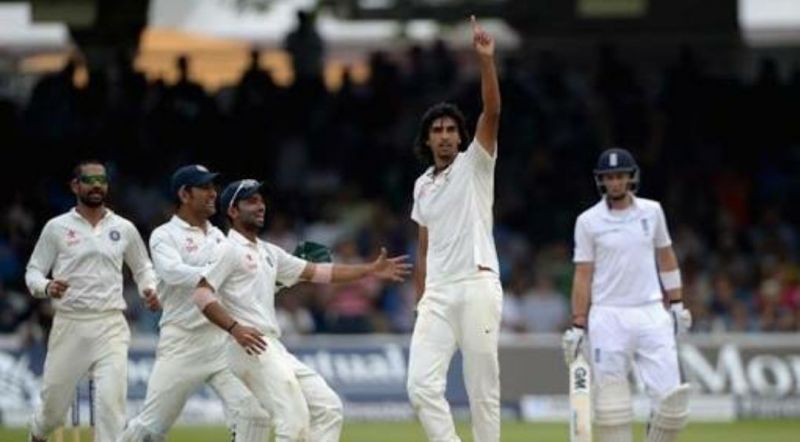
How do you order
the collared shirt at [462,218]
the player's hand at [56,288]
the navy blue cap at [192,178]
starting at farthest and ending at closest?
the player's hand at [56,288], the navy blue cap at [192,178], the collared shirt at [462,218]

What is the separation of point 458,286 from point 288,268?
3.32 feet

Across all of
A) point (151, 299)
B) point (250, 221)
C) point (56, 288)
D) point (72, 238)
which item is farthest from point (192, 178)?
point (72, 238)

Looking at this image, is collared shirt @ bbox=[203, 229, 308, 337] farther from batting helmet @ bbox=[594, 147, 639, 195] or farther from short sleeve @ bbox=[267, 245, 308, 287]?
batting helmet @ bbox=[594, 147, 639, 195]

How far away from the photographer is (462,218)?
13477 mm

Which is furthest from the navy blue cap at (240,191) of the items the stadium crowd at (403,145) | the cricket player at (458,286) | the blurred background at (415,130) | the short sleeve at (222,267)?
the stadium crowd at (403,145)

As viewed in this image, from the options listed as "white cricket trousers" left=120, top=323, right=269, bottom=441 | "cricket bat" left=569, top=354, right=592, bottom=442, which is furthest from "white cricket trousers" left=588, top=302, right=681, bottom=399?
"white cricket trousers" left=120, top=323, right=269, bottom=441

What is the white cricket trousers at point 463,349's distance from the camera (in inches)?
524

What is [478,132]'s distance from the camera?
13.3 m

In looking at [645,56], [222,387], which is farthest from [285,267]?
[645,56]

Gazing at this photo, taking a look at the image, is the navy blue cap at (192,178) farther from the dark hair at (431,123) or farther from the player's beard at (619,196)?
the player's beard at (619,196)

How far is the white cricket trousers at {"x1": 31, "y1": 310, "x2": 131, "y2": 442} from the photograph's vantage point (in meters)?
15.0

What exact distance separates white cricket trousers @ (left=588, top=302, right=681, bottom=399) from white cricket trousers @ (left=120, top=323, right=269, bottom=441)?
2227 mm

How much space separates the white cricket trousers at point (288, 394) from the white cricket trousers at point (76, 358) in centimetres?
199

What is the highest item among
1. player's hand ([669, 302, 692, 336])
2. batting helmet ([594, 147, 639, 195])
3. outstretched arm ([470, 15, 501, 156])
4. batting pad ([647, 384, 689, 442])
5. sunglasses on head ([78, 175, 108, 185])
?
outstretched arm ([470, 15, 501, 156])
